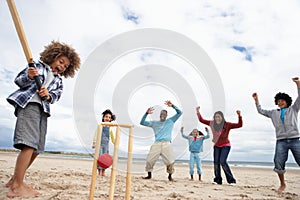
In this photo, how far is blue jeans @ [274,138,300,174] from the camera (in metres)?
4.70

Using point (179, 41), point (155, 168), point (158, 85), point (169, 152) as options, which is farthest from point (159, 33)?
point (155, 168)

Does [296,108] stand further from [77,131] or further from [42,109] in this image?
[42,109]

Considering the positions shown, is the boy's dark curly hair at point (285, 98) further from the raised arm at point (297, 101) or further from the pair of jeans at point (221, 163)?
the pair of jeans at point (221, 163)

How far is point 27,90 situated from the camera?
314cm

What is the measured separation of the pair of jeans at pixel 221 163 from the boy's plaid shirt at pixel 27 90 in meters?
4.00

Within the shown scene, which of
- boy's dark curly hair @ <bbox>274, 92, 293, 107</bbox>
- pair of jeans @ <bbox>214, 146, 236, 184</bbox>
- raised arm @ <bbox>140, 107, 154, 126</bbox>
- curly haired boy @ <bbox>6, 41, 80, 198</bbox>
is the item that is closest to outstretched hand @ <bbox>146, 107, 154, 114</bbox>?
raised arm @ <bbox>140, 107, 154, 126</bbox>

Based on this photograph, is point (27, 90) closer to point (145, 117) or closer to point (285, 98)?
point (145, 117)

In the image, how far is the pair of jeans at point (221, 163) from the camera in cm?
580

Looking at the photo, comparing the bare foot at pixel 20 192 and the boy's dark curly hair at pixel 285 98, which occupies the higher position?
the boy's dark curly hair at pixel 285 98

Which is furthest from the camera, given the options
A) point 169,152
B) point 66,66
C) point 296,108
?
point 169,152

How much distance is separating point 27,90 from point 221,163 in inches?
174

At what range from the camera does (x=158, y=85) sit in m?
3.81

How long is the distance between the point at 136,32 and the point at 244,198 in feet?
9.87

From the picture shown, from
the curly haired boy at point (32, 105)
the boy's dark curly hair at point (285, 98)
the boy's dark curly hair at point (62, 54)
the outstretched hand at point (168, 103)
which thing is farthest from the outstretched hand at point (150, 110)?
the boy's dark curly hair at point (285, 98)
